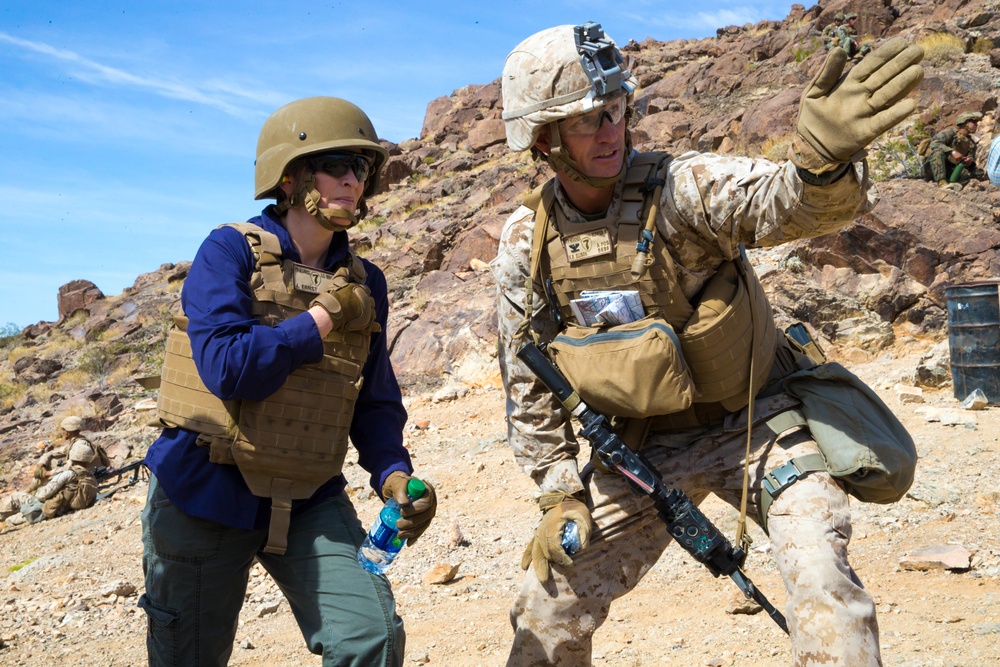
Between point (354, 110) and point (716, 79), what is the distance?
24.3 meters

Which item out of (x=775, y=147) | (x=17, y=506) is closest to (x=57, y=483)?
(x=17, y=506)

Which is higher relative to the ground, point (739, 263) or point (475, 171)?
point (475, 171)

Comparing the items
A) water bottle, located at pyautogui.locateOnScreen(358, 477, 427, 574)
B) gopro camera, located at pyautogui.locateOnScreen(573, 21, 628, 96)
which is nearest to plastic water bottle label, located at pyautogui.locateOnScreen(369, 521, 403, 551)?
water bottle, located at pyautogui.locateOnScreen(358, 477, 427, 574)

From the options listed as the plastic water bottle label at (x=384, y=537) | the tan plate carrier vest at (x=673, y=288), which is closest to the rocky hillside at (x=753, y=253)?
the tan plate carrier vest at (x=673, y=288)

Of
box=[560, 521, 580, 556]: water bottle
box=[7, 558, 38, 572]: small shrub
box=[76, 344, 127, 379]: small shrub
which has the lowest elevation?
box=[7, 558, 38, 572]: small shrub

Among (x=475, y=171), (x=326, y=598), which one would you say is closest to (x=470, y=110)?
(x=475, y=171)

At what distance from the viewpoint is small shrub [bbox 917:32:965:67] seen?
63.3 ft

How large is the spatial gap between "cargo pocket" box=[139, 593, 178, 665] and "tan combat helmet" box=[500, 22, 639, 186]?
187cm

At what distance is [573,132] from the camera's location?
290cm

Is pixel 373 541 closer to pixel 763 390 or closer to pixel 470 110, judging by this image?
pixel 763 390

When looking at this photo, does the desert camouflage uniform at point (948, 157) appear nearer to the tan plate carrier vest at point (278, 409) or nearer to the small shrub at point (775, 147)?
the small shrub at point (775, 147)

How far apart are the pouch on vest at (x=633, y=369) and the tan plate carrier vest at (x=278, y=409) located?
73 cm

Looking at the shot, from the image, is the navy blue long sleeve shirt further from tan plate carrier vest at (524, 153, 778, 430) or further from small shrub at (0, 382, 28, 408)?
Result: small shrub at (0, 382, 28, 408)

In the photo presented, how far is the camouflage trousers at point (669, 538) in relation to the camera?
7.82ft
